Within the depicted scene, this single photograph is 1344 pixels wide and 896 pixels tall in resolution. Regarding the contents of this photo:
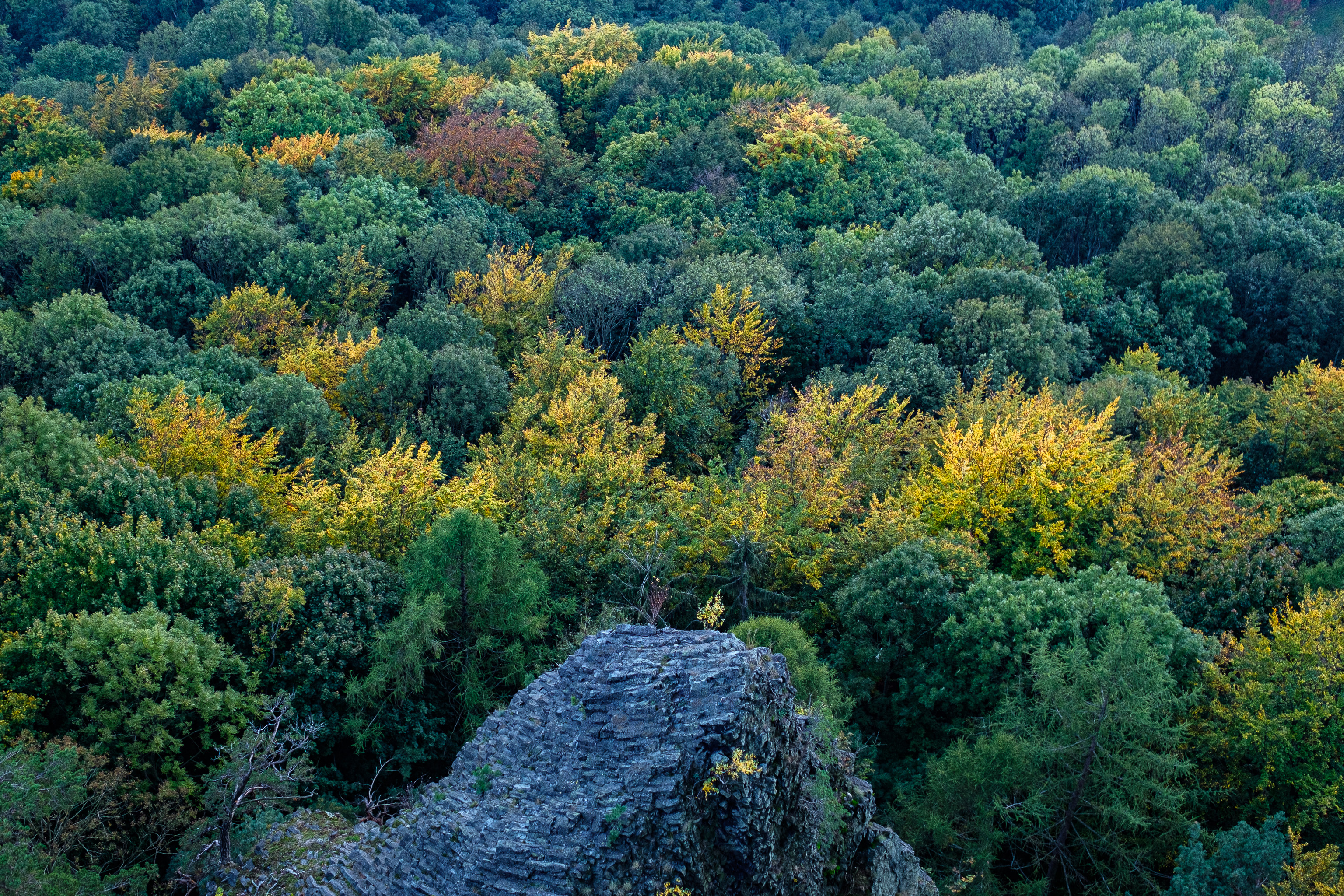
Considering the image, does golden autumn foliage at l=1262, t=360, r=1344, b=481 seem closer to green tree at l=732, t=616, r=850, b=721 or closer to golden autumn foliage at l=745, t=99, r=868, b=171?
green tree at l=732, t=616, r=850, b=721

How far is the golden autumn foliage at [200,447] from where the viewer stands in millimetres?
33500

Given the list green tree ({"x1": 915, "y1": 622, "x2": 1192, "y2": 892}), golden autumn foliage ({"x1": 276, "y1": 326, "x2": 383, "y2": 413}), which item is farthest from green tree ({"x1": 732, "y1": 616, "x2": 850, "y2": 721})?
golden autumn foliage ({"x1": 276, "y1": 326, "x2": 383, "y2": 413})

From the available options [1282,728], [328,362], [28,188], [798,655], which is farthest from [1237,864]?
[28,188]

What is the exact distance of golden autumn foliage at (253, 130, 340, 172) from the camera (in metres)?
60.2

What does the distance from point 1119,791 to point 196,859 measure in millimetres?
19681

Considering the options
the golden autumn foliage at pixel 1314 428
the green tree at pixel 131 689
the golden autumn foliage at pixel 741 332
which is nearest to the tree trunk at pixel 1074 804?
the green tree at pixel 131 689

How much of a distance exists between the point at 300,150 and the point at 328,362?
23.7 metres

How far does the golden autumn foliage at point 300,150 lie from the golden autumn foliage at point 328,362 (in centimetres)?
2134

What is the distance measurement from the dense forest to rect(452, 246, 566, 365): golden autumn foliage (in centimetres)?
23

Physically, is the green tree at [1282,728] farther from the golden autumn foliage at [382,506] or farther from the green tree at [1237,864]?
the golden autumn foliage at [382,506]

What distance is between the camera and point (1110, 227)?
199 feet

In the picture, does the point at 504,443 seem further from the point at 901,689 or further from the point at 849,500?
the point at 901,689

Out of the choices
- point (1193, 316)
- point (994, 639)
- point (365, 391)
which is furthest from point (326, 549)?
point (1193, 316)

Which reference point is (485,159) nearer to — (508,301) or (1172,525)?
(508,301)
